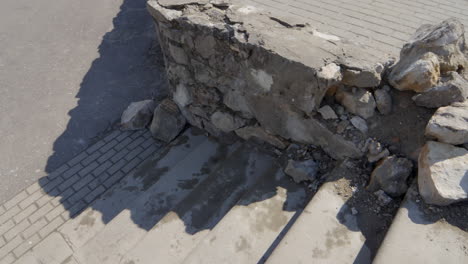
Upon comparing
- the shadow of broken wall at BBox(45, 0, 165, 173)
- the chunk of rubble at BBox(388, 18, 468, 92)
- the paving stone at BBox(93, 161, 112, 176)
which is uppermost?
the chunk of rubble at BBox(388, 18, 468, 92)

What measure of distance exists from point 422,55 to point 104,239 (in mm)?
2748

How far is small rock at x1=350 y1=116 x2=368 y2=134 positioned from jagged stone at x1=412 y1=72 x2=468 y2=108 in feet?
1.20

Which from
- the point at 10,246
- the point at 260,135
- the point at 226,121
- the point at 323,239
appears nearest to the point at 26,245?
the point at 10,246

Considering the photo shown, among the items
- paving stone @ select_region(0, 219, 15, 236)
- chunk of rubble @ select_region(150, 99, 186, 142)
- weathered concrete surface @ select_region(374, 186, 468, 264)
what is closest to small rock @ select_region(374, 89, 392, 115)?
weathered concrete surface @ select_region(374, 186, 468, 264)

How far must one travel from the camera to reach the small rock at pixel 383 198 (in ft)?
7.52

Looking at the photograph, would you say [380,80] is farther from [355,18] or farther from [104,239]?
[355,18]

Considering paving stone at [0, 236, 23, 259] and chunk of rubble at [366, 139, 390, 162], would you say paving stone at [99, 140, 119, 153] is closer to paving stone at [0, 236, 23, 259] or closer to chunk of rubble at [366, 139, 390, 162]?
paving stone at [0, 236, 23, 259]

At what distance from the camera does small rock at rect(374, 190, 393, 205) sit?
229 cm

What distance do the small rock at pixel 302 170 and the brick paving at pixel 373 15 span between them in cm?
262

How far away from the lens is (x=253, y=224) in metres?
2.42

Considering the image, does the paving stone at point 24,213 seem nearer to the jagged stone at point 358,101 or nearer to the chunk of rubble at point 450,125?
the jagged stone at point 358,101

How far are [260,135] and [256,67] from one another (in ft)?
2.21

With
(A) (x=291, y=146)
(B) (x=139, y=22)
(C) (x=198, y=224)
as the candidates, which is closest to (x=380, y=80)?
(A) (x=291, y=146)

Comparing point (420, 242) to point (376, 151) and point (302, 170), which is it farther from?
point (302, 170)
